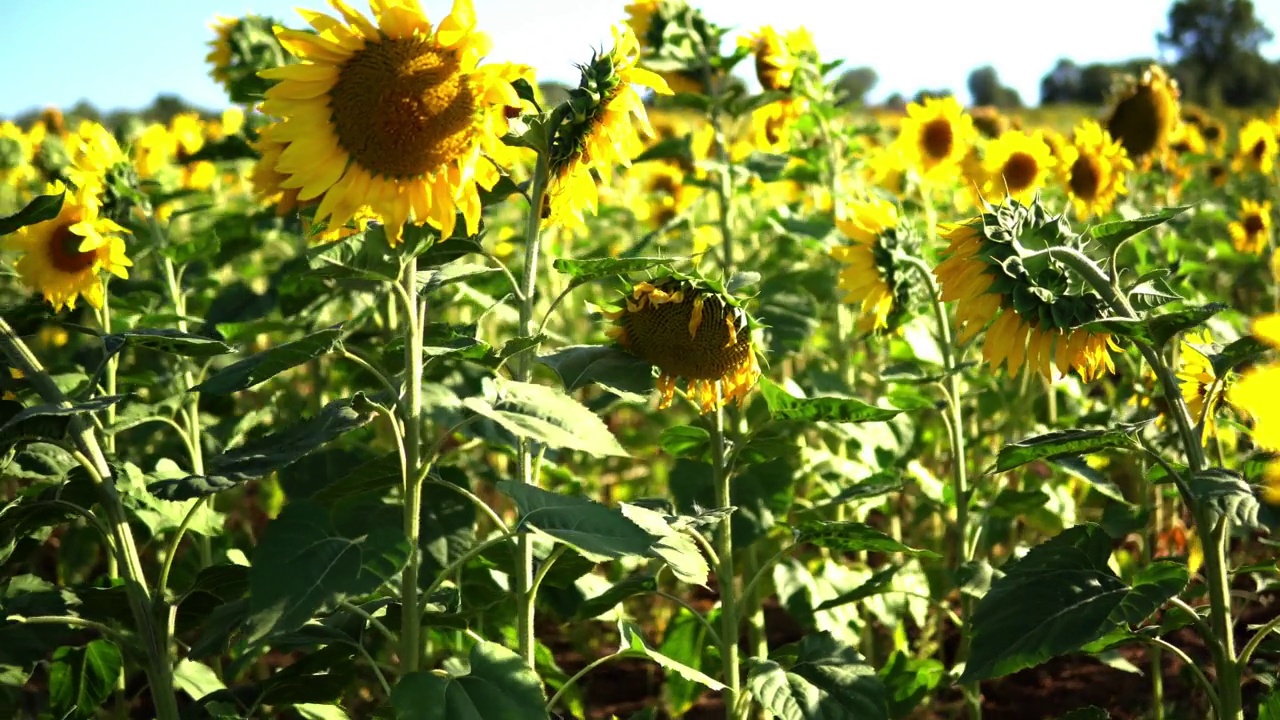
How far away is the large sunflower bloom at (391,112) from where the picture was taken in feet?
4.68

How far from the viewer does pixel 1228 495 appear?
4.27ft

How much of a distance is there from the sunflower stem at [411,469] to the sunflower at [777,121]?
2083 millimetres

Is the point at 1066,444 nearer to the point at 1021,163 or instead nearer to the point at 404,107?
the point at 404,107

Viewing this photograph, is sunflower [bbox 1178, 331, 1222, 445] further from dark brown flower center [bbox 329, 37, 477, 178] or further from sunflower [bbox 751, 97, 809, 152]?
sunflower [bbox 751, 97, 809, 152]

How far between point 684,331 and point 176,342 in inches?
27.7

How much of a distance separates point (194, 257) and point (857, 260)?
57.4 inches

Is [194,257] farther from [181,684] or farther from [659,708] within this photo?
[659,708]

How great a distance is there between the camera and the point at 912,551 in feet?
5.56

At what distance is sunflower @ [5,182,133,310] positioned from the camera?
2.11 m

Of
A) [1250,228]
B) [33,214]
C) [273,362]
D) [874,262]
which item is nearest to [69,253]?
[33,214]

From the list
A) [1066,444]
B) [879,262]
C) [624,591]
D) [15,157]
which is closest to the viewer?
[1066,444]

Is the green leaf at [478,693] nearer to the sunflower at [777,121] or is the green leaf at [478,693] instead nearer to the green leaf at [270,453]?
the green leaf at [270,453]

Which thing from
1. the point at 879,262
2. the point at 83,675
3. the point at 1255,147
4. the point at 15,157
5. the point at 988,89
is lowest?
the point at 83,675

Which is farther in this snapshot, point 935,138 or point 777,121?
point 935,138
